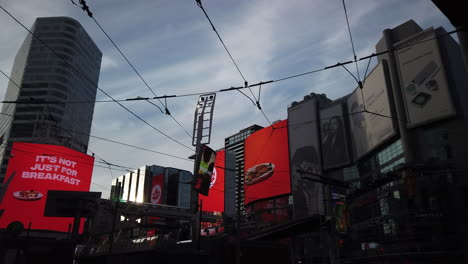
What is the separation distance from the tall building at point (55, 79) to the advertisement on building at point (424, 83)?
89010 millimetres

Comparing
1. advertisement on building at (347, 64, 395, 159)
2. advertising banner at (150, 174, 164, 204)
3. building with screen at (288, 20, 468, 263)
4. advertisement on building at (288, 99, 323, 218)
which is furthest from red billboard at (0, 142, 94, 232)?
advertising banner at (150, 174, 164, 204)

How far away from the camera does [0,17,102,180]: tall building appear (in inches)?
4237

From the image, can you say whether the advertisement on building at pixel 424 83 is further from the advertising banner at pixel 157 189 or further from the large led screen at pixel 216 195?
the advertising banner at pixel 157 189

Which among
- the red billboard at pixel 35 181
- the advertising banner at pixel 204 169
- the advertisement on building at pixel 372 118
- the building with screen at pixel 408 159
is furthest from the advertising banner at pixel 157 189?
the advertising banner at pixel 204 169

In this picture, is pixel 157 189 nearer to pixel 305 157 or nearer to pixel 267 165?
pixel 267 165

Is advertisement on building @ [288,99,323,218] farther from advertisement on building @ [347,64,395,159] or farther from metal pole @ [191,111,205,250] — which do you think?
metal pole @ [191,111,205,250]

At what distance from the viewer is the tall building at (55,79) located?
4237 inches

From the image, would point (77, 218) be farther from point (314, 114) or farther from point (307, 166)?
point (314, 114)

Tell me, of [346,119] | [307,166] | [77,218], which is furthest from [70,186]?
[346,119]

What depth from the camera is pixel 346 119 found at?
6281 centimetres

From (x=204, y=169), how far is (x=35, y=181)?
40677mm

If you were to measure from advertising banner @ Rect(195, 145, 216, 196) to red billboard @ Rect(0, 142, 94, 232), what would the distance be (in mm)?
39183

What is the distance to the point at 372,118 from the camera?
2080 inches

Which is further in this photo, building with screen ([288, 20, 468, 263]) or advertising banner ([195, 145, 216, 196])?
building with screen ([288, 20, 468, 263])
